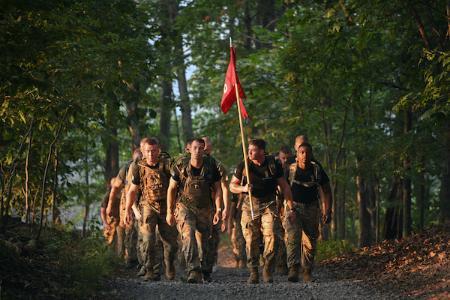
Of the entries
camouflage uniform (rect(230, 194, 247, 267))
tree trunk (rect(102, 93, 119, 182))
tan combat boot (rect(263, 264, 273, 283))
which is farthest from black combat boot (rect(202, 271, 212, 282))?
camouflage uniform (rect(230, 194, 247, 267))

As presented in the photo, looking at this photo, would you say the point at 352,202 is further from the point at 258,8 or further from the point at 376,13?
the point at 376,13

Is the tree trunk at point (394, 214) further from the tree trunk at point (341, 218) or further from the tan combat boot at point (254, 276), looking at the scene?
the tan combat boot at point (254, 276)

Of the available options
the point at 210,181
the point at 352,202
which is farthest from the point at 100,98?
the point at 352,202

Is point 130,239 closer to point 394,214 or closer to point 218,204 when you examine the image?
point 218,204

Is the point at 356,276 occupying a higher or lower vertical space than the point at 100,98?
lower

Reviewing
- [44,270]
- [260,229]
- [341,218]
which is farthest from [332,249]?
[44,270]

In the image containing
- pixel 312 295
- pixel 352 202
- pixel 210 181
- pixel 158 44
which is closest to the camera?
pixel 312 295

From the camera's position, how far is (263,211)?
14.4 metres

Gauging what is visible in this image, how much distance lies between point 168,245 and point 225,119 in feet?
51.4

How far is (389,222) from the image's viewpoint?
73.4 feet

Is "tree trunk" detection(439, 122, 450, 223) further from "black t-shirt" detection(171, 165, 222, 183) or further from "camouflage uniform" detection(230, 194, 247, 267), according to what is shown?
"black t-shirt" detection(171, 165, 222, 183)

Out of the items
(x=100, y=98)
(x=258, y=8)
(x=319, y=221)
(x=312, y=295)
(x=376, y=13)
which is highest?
(x=258, y=8)

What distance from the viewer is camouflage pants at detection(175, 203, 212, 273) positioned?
14.3m

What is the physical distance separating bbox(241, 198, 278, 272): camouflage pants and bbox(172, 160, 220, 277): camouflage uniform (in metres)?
0.61
